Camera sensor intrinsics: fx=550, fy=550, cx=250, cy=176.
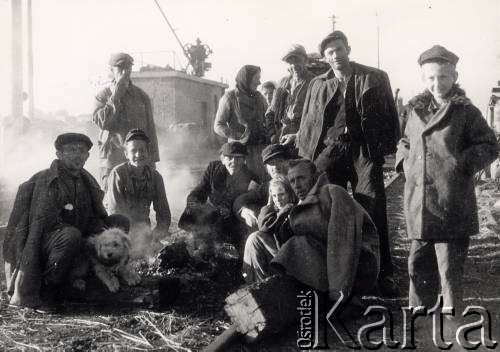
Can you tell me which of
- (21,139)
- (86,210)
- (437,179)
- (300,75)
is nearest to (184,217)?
(86,210)

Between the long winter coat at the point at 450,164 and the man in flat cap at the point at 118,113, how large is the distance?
13.7ft

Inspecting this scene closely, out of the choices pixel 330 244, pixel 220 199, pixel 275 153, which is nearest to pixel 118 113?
pixel 220 199

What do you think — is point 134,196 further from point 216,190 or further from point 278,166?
point 278,166

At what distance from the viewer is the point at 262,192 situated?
6.09m

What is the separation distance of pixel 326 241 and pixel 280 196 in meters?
0.65

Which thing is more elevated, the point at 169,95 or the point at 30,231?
the point at 169,95

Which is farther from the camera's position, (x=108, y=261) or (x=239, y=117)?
(x=239, y=117)

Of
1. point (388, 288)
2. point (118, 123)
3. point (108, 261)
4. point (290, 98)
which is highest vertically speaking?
point (290, 98)

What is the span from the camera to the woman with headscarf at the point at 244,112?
24.7 ft

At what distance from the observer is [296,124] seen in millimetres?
Result: 7312

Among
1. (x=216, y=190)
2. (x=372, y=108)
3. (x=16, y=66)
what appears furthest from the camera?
(x=16, y=66)

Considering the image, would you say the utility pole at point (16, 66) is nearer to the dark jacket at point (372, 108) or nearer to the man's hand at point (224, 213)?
the man's hand at point (224, 213)

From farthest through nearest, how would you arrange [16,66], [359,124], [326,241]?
[16,66]
[359,124]
[326,241]

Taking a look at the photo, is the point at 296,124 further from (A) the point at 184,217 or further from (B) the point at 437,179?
(B) the point at 437,179
